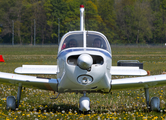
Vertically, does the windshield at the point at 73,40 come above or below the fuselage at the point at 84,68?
above

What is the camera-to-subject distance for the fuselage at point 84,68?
19.9 ft

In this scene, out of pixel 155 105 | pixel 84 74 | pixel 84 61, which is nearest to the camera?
pixel 84 61

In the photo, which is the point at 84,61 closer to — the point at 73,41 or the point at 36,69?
the point at 73,41

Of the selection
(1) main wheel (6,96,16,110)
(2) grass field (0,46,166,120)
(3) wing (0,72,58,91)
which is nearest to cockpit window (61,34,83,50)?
(3) wing (0,72,58,91)

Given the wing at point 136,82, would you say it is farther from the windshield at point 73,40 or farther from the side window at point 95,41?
the windshield at point 73,40

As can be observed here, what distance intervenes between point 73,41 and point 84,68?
4.68 feet

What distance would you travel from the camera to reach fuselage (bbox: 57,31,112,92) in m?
6.08

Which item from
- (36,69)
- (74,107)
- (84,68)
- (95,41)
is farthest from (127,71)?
(84,68)

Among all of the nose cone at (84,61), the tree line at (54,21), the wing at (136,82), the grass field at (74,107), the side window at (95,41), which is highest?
the tree line at (54,21)

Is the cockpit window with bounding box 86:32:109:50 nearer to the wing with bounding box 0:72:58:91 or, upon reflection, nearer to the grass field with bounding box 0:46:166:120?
the wing with bounding box 0:72:58:91

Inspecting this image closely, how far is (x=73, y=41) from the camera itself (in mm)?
7246

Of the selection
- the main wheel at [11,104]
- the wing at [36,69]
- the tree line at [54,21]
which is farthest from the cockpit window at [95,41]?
the tree line at [54,21]

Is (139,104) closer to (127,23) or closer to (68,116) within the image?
(68,116)

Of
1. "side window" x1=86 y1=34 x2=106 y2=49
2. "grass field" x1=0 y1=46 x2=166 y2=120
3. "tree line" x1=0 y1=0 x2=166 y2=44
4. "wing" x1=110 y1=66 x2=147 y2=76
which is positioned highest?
"tree line" x1=0 y1=0 x2=166 y2=44
